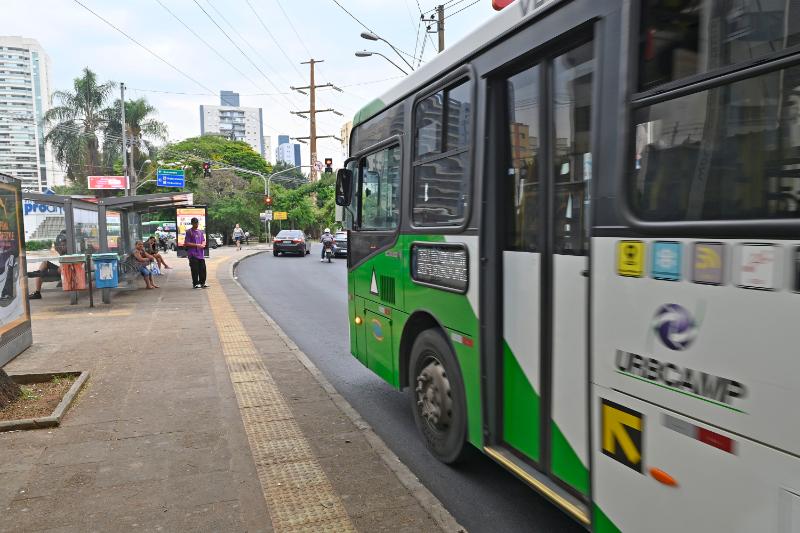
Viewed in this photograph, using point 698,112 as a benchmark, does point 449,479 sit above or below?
below

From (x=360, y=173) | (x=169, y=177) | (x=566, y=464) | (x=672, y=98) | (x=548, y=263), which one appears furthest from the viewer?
(x=169, y=177)

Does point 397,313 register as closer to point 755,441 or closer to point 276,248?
point 755,441

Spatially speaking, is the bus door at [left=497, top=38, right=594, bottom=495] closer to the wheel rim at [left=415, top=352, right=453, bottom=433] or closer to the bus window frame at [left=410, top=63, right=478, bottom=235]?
the bus window frame at [left=410, top=63, right=478, bottom=235]

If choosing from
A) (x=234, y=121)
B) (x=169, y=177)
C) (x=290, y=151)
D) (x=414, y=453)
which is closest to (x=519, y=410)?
(x=414, y=453)

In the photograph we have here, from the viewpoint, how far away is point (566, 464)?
9.43ft

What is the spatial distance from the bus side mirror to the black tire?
2.14 meters

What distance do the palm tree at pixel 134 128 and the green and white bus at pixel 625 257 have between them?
1812 inches

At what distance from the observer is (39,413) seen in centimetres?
507

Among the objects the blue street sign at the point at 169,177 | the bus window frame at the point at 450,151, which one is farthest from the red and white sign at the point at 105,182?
the bus window frame at the point at 450,151

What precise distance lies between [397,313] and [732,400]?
308cm

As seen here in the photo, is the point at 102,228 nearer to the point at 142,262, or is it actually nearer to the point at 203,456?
the point at 142,262

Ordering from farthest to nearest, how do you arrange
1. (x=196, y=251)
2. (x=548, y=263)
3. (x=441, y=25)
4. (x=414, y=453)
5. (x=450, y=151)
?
(x=441, y=25)
(x=196, y=251)
(x=414, y=453)
(x=450, y=151)
(x=548, y=263)

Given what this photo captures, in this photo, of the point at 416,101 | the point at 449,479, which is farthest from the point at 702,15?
the point at 449,479

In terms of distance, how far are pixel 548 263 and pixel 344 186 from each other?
3.41 metres
